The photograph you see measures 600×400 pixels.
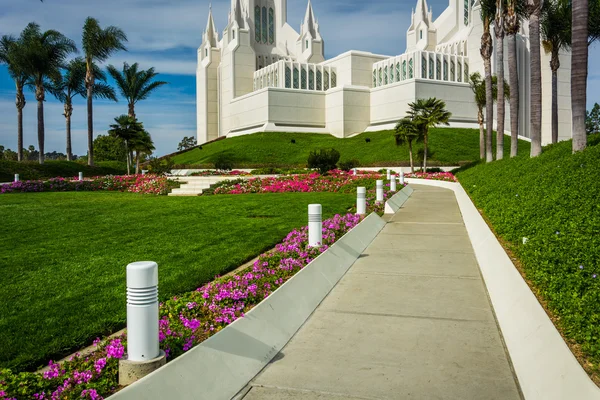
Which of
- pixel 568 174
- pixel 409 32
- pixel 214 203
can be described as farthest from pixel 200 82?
pixel 568 174

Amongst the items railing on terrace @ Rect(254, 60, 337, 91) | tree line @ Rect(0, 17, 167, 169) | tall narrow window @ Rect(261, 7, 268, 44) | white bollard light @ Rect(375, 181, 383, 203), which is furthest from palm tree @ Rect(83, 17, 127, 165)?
tall narrow window @ Rect(261, 7, 268, 44)

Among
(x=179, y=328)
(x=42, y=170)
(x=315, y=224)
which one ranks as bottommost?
(x=179, y=328)

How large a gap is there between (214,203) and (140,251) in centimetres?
853

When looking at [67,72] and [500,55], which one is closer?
[500,55]

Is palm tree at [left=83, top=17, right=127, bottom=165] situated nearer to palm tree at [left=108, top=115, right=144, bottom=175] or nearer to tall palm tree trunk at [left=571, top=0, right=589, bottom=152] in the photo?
palm tree at [left=108, top=115, right=144, bottom=175]

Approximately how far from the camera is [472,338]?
16.4ft

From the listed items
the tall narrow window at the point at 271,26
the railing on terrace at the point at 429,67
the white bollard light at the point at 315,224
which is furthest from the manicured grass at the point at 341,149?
the white bollard light at the point at 315,224

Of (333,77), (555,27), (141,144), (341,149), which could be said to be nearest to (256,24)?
(333,77)

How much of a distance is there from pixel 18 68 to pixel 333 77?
4686cm

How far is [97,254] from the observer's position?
8.97 m

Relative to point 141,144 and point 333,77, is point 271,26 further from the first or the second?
point 141,144

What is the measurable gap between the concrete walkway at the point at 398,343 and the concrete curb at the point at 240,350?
0.12m

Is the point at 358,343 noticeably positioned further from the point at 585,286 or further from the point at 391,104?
the point at 391,104

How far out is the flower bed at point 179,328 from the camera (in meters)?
3.38
